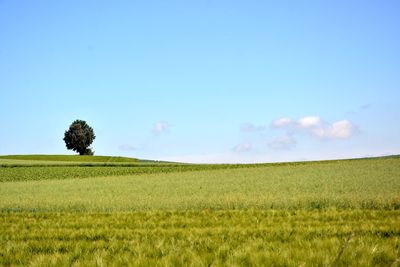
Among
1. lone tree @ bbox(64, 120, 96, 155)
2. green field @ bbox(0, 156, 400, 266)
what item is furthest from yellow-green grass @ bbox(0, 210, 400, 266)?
lone tree @ bbox(64, 120, 96, 155)

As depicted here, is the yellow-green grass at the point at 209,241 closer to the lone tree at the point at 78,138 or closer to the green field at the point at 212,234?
the green field at the point at 212,234

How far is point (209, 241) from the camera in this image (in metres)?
6.91

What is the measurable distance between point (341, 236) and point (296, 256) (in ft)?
8.19

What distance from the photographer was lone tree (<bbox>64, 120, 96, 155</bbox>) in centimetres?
10006

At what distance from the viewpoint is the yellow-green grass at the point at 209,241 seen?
526 centimetres

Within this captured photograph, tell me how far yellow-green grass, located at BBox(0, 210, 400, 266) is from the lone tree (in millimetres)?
90797

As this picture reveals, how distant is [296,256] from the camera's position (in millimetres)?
5289

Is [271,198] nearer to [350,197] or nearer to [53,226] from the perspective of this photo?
[350,197]

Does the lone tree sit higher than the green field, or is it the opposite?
the lone tree

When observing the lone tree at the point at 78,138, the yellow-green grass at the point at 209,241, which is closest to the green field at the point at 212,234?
the yellow-green grass at the point at 209,241

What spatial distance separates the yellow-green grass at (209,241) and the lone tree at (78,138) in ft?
298

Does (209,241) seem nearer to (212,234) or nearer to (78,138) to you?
(212,234)

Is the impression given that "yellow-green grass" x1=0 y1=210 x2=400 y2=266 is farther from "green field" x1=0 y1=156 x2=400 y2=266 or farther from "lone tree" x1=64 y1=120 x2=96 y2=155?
"lone tree" x1=64 y1=120 x2=96 y2=155

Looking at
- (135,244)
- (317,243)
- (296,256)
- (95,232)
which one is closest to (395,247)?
(317,243)
